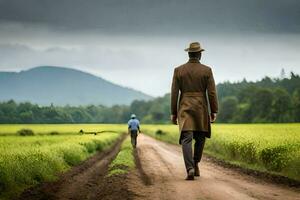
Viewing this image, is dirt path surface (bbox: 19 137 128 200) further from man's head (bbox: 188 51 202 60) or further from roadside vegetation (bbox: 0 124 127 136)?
roadside vegetation (bbox: 0 124 127 136)

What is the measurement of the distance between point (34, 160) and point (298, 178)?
826 cm

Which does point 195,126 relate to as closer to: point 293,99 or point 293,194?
point 293,194

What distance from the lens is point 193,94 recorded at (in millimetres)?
14023

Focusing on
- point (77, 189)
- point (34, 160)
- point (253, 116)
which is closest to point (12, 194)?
point (77, 189)

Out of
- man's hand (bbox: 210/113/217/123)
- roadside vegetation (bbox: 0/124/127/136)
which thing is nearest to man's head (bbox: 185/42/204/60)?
A: man's hand (bbox: 210/113/217/123)

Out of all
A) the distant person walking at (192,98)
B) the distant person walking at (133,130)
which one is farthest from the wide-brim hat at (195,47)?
the distant person walking at (133,130)

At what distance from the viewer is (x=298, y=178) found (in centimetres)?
1617

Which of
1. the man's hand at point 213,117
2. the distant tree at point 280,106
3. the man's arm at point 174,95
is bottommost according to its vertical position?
the man's hand at point 213,117

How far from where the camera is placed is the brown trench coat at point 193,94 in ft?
45.8

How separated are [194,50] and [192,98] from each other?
1260 mm

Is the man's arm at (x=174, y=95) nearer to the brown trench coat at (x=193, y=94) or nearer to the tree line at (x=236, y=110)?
the brown trench coat at (x=193, y=94)

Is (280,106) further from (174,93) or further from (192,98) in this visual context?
(174,93)

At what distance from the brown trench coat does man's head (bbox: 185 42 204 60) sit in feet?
0.45

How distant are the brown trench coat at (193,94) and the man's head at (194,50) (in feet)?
0.45
